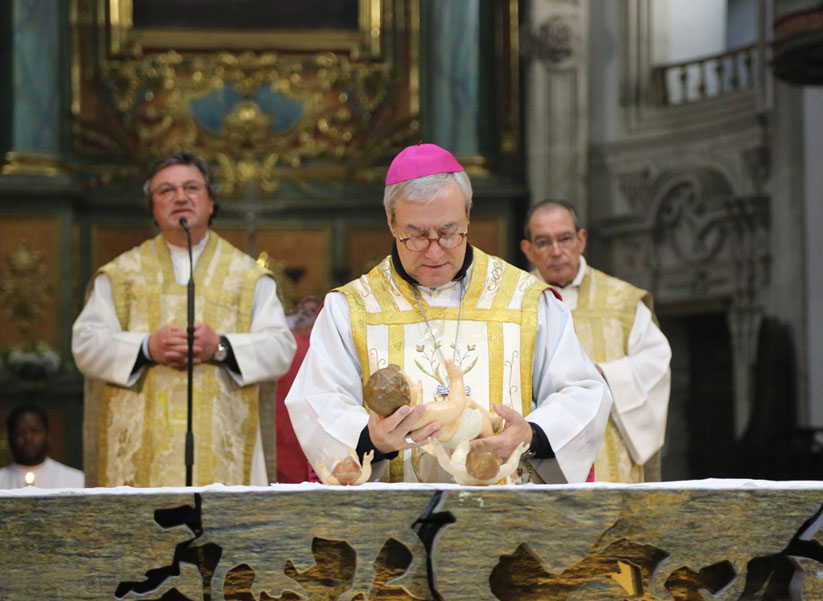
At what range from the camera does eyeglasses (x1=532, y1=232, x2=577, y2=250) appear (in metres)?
6.32

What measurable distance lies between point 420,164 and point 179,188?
2.30m

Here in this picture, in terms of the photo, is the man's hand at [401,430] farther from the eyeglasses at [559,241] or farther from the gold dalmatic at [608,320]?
the eyeglasses at [559,241]

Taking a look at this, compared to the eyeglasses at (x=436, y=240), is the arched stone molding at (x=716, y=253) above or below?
above

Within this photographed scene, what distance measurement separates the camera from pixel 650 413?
20.1ft

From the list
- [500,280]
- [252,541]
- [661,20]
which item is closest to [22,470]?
[500,280]

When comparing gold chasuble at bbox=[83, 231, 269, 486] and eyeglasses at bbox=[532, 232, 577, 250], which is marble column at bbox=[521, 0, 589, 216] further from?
Result: gold chasuble at bbox=[83, 231, 269, 486]

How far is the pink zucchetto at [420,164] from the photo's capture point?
4.02m

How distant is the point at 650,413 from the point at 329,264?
6838mm

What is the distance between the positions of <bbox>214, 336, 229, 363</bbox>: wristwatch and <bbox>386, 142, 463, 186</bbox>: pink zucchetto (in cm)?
203

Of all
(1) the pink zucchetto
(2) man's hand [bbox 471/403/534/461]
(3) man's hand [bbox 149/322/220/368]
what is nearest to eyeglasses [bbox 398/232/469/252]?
(1) the pink zucchetto

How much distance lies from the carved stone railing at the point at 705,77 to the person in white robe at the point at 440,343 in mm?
8376

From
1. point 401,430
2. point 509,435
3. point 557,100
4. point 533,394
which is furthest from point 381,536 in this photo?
point 557,100

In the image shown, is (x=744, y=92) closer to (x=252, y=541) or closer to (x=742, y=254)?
(x=742, y=254)

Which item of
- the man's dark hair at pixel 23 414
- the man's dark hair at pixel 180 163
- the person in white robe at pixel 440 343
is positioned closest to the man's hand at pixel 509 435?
the person in white robe at pixel 440 343
